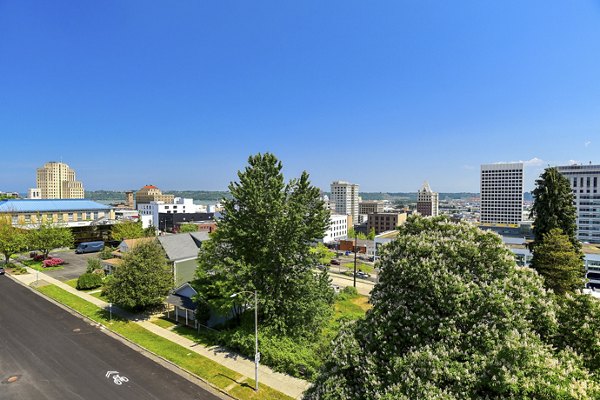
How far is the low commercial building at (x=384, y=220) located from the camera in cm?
14188

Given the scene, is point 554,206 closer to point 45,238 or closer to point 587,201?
point 45,238

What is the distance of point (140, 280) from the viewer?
1161 inches

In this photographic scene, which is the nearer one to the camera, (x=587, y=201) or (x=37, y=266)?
(x=37, y=266)

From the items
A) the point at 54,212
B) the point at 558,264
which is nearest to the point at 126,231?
the point at 54,212

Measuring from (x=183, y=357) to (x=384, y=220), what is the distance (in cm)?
13200

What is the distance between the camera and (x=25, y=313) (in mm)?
30406

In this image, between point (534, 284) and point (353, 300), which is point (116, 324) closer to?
point (353, 300)

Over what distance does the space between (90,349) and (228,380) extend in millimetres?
11371

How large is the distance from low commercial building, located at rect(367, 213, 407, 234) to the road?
128708 millimetres

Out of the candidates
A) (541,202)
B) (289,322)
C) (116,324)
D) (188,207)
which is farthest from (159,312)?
(188,207)

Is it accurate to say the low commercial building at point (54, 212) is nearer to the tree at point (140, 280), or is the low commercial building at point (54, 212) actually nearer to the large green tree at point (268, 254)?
the tree at point (140, 280)

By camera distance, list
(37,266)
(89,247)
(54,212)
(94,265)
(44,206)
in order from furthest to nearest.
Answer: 1. (44,206)
2. (54,212)
3. (89,247)
4. (37,266)
5. (94,265)

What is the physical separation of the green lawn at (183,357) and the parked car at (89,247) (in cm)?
3333

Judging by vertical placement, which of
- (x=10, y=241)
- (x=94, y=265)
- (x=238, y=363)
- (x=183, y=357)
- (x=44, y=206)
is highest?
(x=44, y=206)
